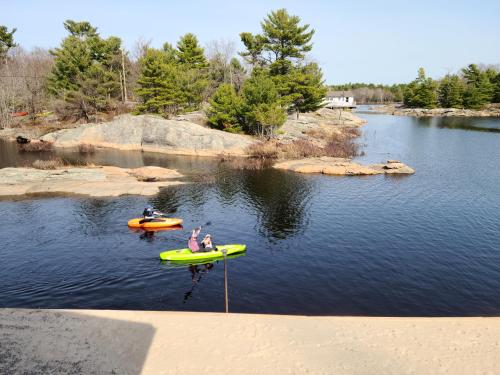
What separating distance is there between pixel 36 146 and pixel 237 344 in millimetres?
62358

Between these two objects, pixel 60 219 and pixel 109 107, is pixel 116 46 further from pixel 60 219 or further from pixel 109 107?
pixel 60 219

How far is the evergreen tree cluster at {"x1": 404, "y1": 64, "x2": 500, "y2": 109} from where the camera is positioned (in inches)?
5315

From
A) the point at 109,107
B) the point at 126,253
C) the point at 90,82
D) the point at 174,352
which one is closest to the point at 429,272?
the point at 174,352

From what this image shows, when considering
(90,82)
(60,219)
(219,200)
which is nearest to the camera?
(60,219)

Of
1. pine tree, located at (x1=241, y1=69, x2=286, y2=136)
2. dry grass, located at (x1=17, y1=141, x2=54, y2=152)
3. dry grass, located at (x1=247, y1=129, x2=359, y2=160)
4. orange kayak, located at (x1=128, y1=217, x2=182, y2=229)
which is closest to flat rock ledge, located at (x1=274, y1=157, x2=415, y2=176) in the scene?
dry grass, located at (x1=247, y1=129, x2=359, y2=160)

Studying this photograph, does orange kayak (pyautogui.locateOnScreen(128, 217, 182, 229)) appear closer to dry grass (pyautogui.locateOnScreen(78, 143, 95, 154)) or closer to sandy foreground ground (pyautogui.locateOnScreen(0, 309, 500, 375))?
sandy foreground ground (pyautogui.locateOnScreen(0, 309, 500, 375))

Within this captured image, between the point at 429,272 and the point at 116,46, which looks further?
the point at 116,46

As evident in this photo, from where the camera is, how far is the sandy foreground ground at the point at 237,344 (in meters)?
13.8

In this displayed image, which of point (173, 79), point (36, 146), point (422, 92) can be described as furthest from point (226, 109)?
point (422, 92)

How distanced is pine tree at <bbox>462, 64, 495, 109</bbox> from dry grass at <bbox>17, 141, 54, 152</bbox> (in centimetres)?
13545

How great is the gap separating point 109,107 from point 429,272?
7739 centimetres

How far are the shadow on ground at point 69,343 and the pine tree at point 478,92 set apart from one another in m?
150

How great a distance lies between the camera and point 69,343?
49.2ft

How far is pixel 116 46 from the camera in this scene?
88.3 metres
